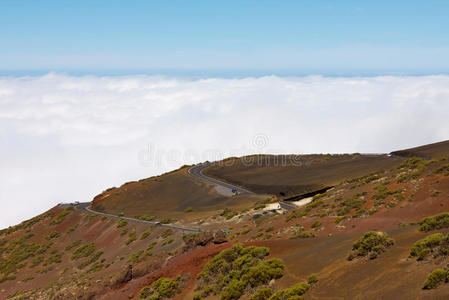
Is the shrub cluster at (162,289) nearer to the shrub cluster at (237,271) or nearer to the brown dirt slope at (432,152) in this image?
the shrub cluster at (237,271)

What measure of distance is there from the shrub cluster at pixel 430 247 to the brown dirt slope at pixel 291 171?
39.5 metres

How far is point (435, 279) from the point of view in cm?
1208

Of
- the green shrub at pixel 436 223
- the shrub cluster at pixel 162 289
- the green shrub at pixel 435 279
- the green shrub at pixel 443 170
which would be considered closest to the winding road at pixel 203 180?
the green shrub at pixel 443 170

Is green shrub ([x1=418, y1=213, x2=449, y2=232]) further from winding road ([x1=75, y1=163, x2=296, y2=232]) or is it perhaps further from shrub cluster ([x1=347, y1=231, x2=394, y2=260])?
winding road ([x1=75, y1=163, x2=296, y2=232])

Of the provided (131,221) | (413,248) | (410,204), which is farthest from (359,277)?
(131,221)

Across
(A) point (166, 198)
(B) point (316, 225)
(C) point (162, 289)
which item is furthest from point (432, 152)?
(C) point (162, 289)

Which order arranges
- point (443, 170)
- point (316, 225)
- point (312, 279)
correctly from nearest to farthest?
1. point (312, 279)
2. point (316, 225)
3. point (443, 170)

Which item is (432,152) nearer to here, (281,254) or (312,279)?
(281,254)

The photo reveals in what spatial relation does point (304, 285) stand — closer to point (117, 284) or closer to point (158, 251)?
point (117, 284)

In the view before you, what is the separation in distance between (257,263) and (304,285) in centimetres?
436

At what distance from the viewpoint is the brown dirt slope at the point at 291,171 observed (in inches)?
2313

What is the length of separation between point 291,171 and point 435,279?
60.2 m

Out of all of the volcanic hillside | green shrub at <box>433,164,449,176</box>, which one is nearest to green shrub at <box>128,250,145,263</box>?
the volcanic hillside

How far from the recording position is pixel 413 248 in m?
14.8
